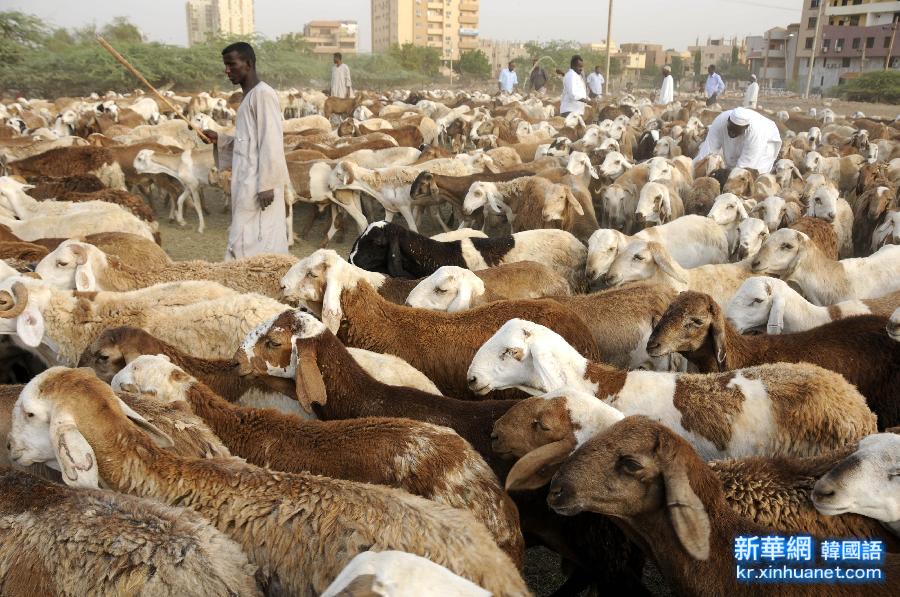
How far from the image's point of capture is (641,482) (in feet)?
9.90

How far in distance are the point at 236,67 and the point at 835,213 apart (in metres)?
7.31

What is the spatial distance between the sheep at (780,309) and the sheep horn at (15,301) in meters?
5.24

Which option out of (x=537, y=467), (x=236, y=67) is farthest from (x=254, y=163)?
(x=537, y=467)

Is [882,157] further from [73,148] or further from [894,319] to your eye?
[73,148]

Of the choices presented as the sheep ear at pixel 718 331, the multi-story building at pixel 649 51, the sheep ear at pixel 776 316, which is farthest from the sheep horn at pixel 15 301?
the multi-story building at pixel 649 51

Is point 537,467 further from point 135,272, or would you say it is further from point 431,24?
point 431,24

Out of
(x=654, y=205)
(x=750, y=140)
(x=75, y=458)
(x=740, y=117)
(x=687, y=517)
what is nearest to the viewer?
(x=687, y=517)

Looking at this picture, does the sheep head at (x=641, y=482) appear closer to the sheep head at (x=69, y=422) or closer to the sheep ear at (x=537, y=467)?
the sheep ear at (x=537, y=467)

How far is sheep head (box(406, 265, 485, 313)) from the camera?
5.95 m

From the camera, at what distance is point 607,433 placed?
3.16 m

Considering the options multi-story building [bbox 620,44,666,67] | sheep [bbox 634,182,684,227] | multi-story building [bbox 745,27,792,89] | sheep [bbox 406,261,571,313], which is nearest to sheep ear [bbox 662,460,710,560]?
sheep [bbox 406,261,571,313]

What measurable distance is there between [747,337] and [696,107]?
21.8m

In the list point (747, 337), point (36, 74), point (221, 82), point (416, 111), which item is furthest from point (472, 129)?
point (221, 82)

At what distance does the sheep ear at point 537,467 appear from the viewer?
10.8 ft
